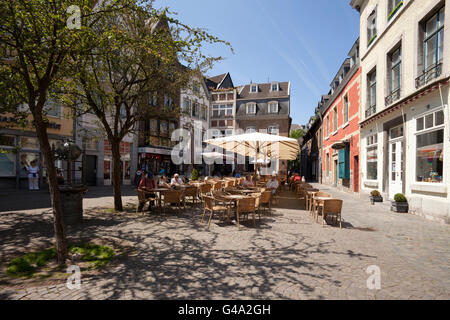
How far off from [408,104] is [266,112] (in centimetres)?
2624

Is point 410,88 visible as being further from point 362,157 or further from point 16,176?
point 16,176

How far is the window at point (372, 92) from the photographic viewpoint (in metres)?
12.5

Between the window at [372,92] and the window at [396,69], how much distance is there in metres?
1.63

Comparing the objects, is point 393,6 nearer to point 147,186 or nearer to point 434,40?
point 434,40

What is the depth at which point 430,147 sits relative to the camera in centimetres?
796

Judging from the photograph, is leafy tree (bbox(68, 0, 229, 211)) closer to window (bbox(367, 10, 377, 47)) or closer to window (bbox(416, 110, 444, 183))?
Result: window (bbox(416, 110, 444, 183))

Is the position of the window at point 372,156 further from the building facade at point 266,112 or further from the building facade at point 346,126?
the building facade at point 266,112

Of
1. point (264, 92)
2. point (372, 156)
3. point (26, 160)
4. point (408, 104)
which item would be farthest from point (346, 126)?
point (264, 92)

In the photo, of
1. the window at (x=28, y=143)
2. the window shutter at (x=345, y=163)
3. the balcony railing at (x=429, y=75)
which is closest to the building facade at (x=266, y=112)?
the window shutter at (x=345, y=163)

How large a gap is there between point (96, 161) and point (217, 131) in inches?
738

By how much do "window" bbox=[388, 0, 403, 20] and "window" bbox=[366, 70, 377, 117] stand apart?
8.74 ft

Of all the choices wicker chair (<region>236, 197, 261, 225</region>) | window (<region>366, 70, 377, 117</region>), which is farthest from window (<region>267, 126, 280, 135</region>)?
wicker chair (<region>236, 197, 261, 225</region>)

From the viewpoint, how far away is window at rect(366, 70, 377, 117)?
12516 millimetres
